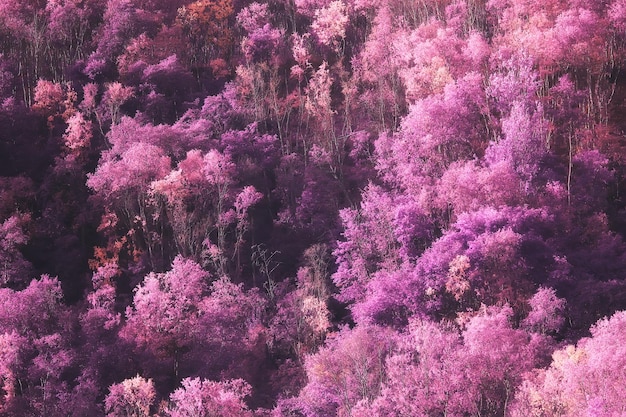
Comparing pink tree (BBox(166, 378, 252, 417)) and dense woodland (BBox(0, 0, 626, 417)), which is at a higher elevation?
dense woodland (BBox(0, 0, 626, 417))

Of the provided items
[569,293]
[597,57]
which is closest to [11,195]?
[569,293]

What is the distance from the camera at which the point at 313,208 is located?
49031 millimetres

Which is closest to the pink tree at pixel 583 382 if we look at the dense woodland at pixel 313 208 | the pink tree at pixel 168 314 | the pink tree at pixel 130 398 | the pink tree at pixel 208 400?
the dense woodland at pixel 313 208

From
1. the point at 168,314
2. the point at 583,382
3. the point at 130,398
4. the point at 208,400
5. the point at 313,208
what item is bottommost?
the point at 208,400

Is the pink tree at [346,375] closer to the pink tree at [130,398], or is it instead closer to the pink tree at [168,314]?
the pink tree at [130,398]

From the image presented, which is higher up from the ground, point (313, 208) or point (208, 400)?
point (313, 208)

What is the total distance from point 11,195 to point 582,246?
35.7 m

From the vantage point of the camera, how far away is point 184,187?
46.6m

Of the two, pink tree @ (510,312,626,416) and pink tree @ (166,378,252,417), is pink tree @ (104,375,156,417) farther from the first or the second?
pink tree @ (510,312,626,416)

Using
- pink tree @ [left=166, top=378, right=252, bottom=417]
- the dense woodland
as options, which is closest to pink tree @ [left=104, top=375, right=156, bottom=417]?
the dense woodland

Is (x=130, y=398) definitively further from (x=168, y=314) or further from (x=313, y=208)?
(x=313, y=208)

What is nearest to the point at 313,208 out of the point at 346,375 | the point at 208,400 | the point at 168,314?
the point at 168,314

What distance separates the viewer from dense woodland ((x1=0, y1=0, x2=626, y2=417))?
3491 centimetres

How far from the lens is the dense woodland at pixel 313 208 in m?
34.9
